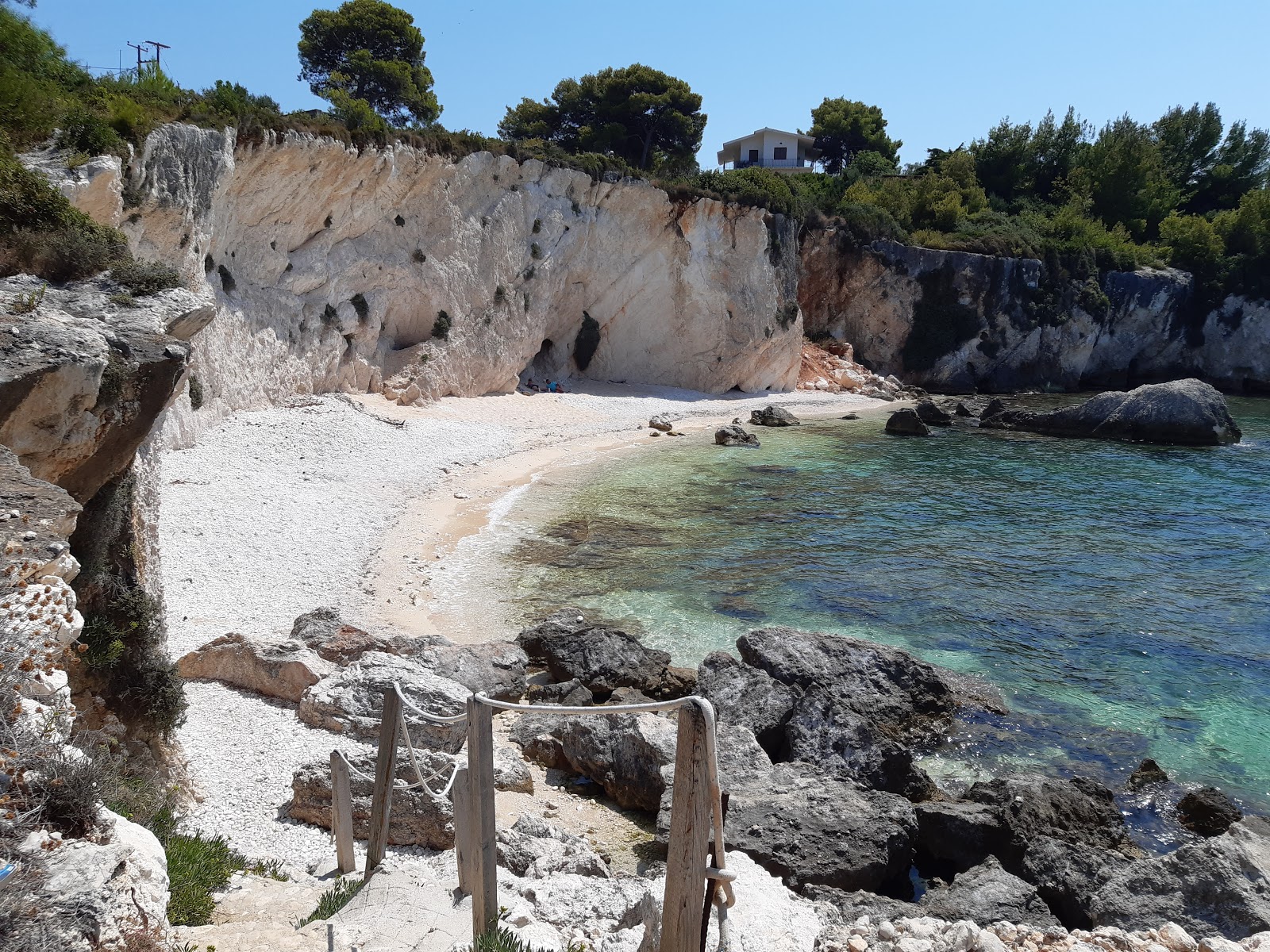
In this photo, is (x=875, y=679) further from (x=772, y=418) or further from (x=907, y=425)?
(x=772, y=418)

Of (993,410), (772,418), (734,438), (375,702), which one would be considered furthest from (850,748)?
(993,410)

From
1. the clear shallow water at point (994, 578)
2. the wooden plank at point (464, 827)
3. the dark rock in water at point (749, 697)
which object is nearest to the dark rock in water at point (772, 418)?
the clear shallow water at point (994, 578)

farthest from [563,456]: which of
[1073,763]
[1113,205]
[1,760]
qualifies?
[1113,205]

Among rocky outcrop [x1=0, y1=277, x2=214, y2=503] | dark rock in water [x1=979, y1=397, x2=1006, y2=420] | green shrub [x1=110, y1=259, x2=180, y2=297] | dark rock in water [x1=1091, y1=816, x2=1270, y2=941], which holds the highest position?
green shrub [x1=110, y1=259, x2=180, y2=297]

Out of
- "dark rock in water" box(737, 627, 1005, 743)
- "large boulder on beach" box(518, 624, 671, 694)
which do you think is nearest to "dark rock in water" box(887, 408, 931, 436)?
"dark rock in water" box(737, 627, 1005, 743)

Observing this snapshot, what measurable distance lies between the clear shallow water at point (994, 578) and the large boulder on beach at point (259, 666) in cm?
564

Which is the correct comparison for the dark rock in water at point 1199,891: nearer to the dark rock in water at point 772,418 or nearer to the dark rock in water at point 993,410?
the dark rock in water at point 772,418

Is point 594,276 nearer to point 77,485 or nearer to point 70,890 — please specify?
point 77,485

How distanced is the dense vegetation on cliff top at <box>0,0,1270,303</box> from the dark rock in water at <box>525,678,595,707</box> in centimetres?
1976

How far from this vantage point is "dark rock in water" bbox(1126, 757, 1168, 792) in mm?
10328

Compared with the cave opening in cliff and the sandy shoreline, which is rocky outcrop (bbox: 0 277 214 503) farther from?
the cave opening in cliff

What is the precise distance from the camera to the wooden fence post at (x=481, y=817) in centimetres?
514

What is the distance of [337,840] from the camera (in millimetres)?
6637

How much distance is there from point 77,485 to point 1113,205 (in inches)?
2888
